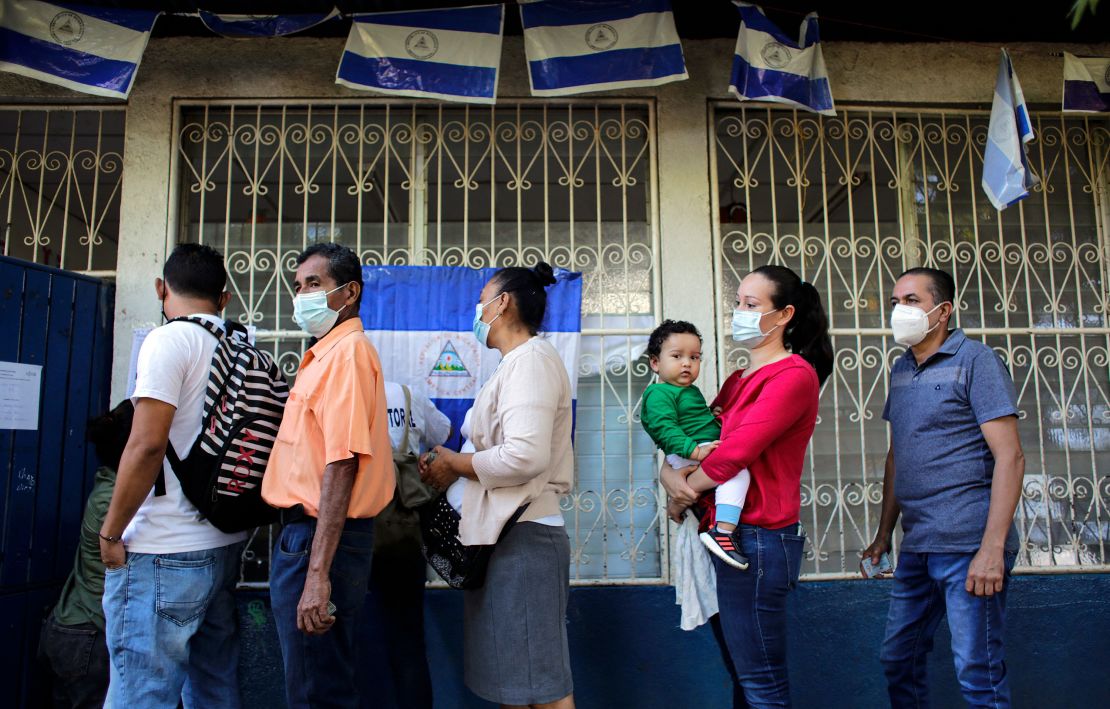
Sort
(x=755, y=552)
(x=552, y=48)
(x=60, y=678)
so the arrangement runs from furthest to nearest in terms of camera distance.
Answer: (x=552, y=48), (x=60, y=678), (x=755, y=552)

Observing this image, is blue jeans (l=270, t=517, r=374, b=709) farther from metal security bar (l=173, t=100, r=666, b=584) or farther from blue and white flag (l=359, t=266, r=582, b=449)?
metal security bar (l=173, t=100, r=666, b=584)

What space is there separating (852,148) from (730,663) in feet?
9.58

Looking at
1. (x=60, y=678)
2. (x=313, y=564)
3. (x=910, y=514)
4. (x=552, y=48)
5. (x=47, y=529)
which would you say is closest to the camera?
(x=313, y=564)

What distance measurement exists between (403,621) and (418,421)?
2.63ft

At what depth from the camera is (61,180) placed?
4340 mm

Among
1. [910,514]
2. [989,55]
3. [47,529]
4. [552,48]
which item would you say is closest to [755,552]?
[910,514]

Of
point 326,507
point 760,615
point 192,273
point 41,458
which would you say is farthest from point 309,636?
point 41,458

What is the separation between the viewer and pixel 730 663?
9.15 feet

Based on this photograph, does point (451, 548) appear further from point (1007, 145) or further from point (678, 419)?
point (1007, 145)

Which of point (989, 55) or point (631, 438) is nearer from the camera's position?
point (631, 438)

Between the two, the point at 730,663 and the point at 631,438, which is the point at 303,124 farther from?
the point at 730,663

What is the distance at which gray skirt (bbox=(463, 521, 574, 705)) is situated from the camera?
2.53 m

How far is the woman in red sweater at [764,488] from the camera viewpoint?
263 centimetres

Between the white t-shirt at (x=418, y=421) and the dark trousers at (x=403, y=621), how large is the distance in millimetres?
436
